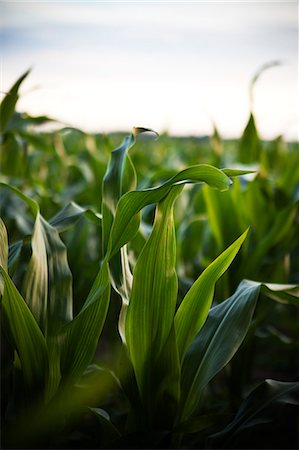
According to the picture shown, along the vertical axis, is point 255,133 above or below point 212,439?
above

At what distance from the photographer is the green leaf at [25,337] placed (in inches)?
26.8

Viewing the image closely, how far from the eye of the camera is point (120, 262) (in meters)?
0.74

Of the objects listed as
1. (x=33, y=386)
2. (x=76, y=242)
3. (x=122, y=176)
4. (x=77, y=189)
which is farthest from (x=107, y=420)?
(x=77, y=189)

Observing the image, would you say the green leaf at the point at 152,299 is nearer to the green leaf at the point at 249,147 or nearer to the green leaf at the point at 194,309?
the green leaf at the point at 194,309

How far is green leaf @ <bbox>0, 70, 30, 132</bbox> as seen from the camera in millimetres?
1018

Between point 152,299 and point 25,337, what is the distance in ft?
0.59

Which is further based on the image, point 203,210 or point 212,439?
point 203,210

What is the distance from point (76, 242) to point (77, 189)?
448 millimetres

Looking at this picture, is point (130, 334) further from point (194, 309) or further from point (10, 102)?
point (10, 102)

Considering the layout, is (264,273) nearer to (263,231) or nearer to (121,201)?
(263,231)

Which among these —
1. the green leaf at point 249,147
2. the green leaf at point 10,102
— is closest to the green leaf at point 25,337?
the green leaf at point 10,102

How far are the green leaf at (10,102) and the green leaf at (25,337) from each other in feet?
1.53

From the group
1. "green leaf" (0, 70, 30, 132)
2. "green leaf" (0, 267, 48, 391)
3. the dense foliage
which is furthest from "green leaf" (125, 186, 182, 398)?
"green leaf" (0, 70, 30, 132)

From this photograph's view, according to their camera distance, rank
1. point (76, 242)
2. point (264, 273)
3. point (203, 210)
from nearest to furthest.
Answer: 1. point (76, 242)
2. point (264, 273)
3. point (203, 210)
